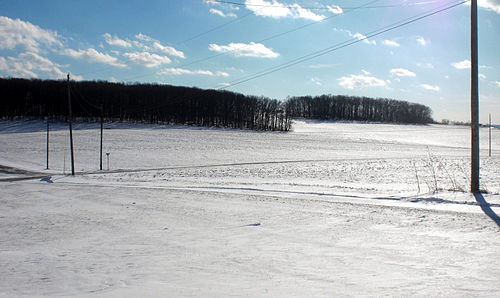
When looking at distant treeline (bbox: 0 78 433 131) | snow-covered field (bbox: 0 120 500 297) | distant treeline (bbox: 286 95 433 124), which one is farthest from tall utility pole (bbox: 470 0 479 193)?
distant treeline (bbox: 286 95 433 124)

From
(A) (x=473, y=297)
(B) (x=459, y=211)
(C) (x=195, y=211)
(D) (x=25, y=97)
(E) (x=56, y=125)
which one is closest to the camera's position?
(A) (x=473, y=297)

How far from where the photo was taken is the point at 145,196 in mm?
16031

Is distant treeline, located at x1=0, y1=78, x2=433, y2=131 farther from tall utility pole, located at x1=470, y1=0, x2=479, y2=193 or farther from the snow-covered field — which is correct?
tall utility pole, located at x1=470, y1=0, x2=479, y2=193

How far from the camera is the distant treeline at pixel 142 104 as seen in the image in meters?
107

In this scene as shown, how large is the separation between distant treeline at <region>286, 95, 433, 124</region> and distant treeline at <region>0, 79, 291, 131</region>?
41368 millimetres

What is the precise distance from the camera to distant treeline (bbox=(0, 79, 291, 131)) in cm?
10738

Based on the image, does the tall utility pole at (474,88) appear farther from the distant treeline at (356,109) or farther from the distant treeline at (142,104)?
the distant treeline at (356,109)

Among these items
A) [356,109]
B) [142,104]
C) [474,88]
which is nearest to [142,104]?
[142,104]

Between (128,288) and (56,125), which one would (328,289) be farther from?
(56,125)

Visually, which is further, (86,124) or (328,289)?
(86,124)

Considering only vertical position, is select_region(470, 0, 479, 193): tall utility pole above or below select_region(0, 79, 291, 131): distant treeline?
below

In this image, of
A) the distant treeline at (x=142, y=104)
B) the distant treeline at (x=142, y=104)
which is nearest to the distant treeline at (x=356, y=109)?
the distant treeline at (x=142, y=104)

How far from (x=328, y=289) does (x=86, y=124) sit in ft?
315

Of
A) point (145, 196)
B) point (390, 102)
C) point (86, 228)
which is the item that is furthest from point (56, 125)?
point (390, 102)
